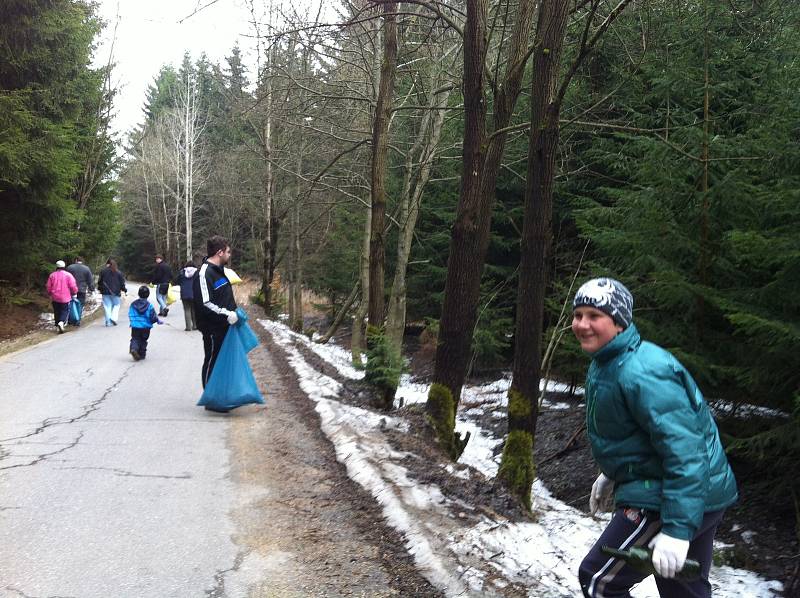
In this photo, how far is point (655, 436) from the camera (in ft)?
8.48

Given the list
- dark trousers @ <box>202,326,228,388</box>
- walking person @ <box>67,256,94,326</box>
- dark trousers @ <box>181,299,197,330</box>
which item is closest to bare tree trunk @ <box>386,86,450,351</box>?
dark trousers @ <box>181,299,197,330</box>

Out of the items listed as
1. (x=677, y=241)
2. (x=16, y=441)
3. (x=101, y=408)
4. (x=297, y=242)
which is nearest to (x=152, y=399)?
(x=101, y=408)

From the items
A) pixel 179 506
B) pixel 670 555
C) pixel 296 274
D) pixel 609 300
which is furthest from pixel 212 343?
pixel 296 274

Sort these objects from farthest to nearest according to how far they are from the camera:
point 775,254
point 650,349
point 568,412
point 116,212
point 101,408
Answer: point 116,212, point 568,412, point 101,408, point 775,254, point 650,349

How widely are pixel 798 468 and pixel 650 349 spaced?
18.6 ft

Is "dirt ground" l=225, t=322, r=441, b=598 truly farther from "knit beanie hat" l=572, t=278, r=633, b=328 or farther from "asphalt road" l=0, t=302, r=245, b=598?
"knit beanie hat" l=572, t=278, r=633, b=328

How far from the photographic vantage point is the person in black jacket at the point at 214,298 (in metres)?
7.96

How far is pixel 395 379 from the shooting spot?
973 cm

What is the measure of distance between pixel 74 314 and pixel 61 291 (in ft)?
5.78

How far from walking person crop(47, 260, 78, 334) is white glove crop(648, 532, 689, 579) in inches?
698

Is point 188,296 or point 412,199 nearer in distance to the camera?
point 188,296

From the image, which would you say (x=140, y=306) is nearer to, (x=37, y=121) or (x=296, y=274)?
(x=37, y=121)

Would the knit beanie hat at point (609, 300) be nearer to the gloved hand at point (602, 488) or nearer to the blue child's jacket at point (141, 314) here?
Result: the gloved hand at point (602, 488)

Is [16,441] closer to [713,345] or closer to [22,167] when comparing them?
[713,345]
